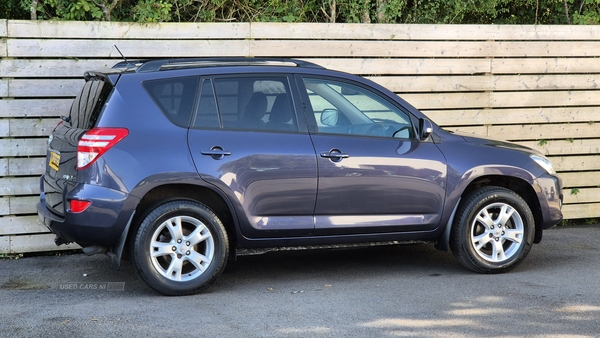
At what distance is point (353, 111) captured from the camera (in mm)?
6559

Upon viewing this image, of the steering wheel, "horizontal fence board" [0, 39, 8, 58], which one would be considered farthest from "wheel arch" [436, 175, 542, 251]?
"horizontal fence board" [0, 39, 8, 58]

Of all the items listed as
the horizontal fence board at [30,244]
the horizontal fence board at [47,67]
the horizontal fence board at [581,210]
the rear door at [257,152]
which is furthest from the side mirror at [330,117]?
the horizontal fence board at [581,210]

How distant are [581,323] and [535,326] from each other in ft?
1.06

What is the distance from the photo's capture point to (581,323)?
530 cm

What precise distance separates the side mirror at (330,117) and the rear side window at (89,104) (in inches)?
64.4

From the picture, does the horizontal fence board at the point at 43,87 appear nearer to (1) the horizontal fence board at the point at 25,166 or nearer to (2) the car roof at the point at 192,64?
(1) the horizontal fence board at the point at 25,166

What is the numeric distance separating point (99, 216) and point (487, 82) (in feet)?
15.4

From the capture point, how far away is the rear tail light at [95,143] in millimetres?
5809

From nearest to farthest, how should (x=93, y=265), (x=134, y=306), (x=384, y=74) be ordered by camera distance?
(x=134, y=306), (x=93, y=265), (x=384, y=74)

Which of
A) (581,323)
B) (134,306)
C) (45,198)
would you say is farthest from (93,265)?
(581,323)

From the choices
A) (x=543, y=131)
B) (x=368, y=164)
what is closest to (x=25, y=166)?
(x=368, y=164)

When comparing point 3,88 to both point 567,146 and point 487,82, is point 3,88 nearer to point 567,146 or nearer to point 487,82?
point 487,82

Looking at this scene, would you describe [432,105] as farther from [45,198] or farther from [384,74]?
[45,198]

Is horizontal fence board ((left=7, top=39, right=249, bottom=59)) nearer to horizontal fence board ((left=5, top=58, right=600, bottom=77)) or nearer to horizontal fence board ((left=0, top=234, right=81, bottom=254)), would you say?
horizontal fence board ((left=5, top=58, right=600, bottom=77))
